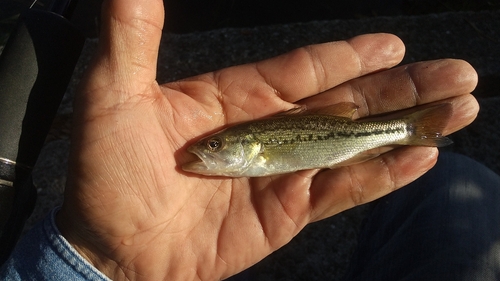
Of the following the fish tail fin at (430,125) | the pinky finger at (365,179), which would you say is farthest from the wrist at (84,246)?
the fish tail fin at (430,125)

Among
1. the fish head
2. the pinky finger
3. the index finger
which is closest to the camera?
the fish head

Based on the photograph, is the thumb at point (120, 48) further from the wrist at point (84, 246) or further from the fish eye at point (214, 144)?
the wrist at point (84, 246)

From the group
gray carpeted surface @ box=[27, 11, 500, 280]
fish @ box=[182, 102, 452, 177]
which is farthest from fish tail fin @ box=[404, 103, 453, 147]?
gray carpeted surface @ box=[27, 11, 500, 280]

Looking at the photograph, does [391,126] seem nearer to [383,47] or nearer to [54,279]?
[383,47]

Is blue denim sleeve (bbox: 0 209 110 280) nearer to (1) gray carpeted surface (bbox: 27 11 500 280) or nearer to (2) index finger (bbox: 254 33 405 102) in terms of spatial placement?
(1) gray carpeted surface (bbox: 27 11 500 280)

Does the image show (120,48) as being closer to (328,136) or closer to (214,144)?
(214,144)
